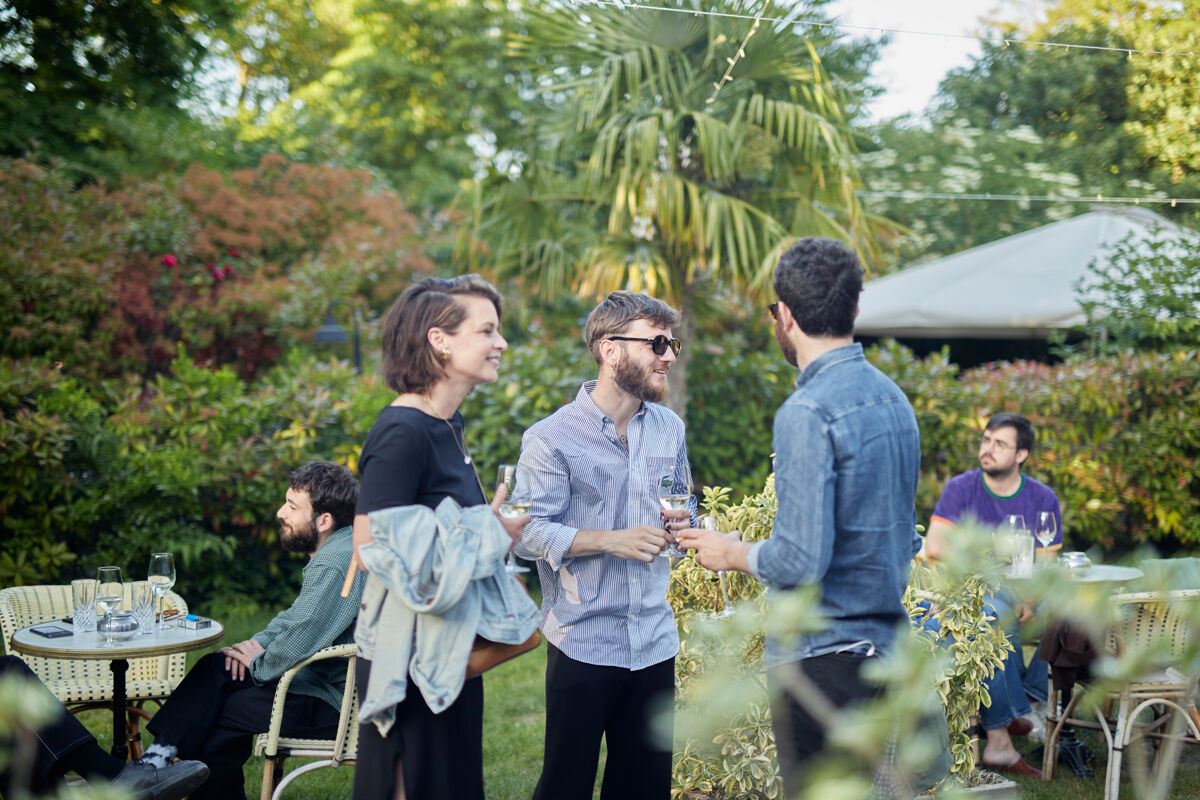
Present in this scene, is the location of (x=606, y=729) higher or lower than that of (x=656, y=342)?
lower

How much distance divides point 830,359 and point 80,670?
3.58 m

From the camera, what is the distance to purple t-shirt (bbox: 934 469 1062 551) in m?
4.94

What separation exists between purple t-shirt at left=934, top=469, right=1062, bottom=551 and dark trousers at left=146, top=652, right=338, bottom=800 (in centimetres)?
320

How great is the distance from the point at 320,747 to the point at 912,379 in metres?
6.60

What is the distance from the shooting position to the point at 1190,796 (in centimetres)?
399

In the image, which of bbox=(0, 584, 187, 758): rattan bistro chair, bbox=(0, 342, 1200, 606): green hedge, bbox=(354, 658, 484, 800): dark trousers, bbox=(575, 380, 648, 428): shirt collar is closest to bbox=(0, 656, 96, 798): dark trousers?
bbox=(0, 584, 187, 758): rattan bistro chair

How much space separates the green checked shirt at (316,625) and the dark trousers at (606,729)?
984 mm

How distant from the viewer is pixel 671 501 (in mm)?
2666

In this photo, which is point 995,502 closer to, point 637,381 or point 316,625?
point 637,381

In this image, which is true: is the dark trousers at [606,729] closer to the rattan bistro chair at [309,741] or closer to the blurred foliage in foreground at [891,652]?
the blurred foliage in foreground at [891,652]

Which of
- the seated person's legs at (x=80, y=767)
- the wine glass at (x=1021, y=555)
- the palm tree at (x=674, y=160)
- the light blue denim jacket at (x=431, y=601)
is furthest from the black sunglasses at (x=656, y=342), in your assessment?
the palm tree at (x=674, y=160)

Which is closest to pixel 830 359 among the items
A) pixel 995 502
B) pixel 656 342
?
pixel 656 342

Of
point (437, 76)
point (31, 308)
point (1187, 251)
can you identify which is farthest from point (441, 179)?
point (1187, 251)

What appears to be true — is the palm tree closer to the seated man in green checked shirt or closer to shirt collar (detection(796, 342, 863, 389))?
the seated man in green checked shirt
